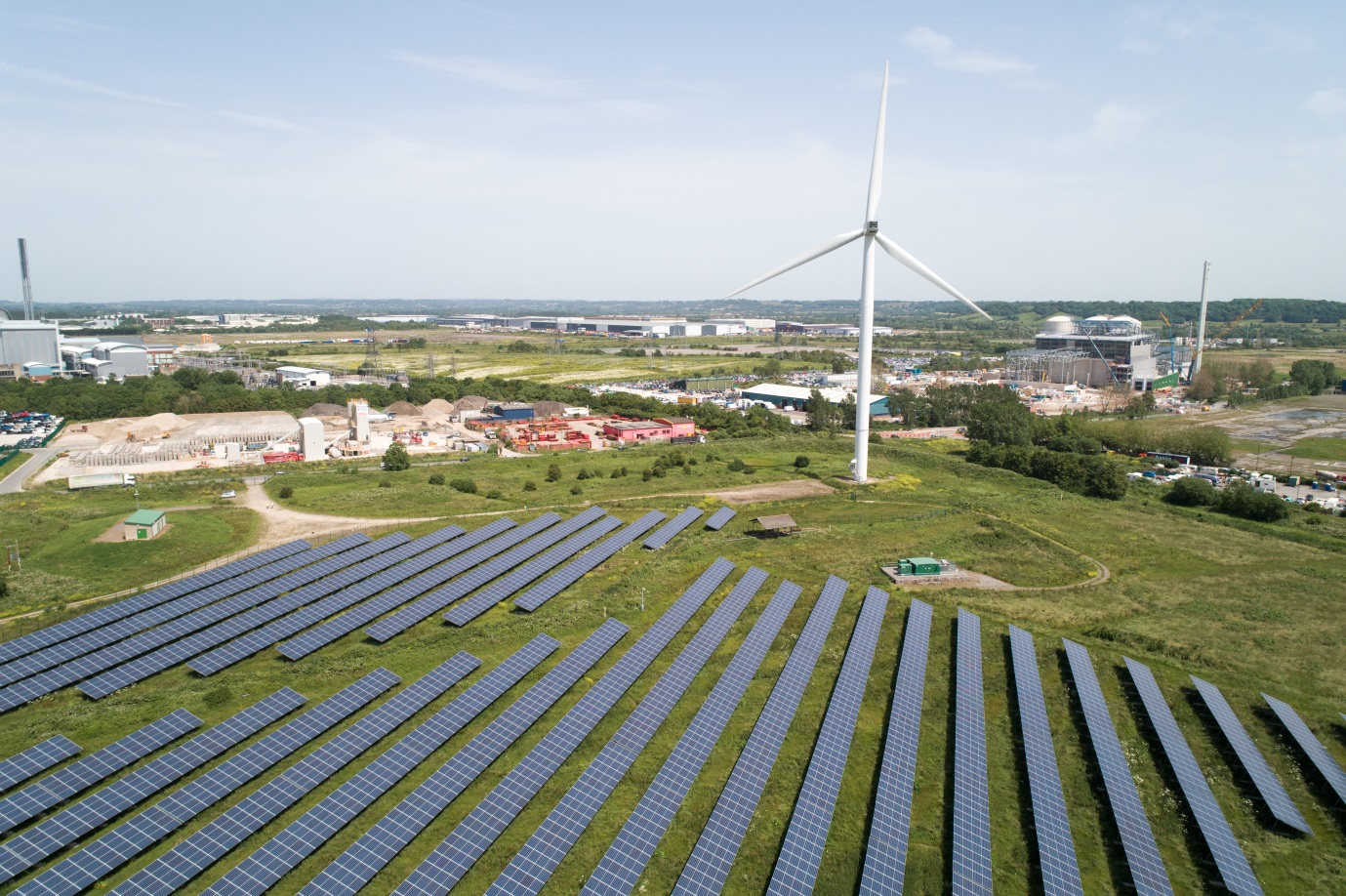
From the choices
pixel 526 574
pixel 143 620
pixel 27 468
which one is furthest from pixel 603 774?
pixel 27 468

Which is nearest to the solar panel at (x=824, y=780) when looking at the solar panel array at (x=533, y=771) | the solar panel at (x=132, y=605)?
the solar panel array at (x=533, y=771)

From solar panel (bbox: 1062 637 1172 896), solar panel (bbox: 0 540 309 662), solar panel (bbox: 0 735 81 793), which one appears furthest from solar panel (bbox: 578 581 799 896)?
solar panel (bbox: 0 540 309 662)

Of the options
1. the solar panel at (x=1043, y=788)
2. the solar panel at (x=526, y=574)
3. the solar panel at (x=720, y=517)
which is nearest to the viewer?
the solar panel at (x=1043, y=788)

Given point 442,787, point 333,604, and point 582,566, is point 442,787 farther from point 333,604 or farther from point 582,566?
point 582,566

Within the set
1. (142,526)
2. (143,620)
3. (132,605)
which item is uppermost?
(142,526)

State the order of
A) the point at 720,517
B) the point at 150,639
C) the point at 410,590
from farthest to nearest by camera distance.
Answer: the point at 720,517 → the point at 410,590 → the point at 150,639

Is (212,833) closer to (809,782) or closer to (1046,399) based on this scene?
(809,782)

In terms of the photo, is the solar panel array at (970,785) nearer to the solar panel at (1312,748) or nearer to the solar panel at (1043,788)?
the solar panel at (1043,788)
